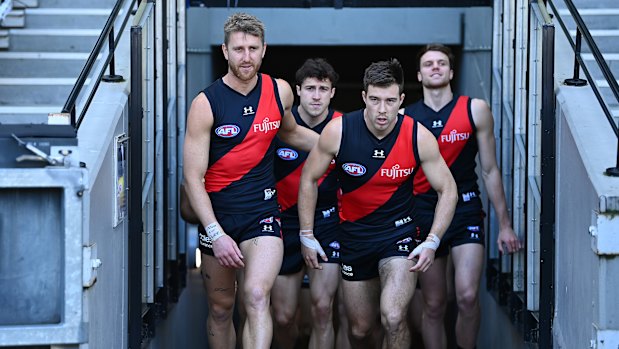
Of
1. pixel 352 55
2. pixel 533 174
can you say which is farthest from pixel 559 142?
pixel 352 55

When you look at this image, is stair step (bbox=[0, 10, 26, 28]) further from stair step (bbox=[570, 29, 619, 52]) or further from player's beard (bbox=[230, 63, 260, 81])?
stair step (bbox=[570, 29, 619, 52])

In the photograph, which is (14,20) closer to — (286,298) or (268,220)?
(286,298)

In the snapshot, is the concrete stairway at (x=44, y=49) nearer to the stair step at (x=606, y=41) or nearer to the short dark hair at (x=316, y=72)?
the short dark hair at (x=316, y=72)

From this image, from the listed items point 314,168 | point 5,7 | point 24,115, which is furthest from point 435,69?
point 5,7

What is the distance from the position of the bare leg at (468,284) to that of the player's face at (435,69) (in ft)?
3.99

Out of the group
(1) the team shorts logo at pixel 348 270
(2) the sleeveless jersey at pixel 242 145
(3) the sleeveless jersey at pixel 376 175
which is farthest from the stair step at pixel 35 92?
(1) the team shorts logo at pixel 348 270

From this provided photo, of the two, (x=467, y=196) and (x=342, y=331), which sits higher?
(x=467, y=196)

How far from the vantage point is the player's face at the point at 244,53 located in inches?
271

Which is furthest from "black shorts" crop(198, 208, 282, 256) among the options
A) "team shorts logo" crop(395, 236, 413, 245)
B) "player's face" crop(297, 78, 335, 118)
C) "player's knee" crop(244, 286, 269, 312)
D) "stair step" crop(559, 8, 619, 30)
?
"stair step" crop(559, 8, 619, 30)

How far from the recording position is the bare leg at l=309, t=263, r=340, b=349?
7.95 meters

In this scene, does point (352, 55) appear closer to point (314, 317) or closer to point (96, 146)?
point (314, 317)

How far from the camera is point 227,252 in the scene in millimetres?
6773

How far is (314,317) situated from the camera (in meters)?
7.98

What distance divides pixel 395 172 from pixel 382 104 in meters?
0.47
